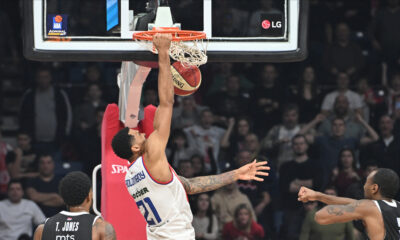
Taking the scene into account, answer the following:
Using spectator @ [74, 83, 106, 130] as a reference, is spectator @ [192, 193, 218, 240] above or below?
below

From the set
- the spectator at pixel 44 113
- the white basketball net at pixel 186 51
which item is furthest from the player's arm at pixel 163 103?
A: the spectator at pixel 44 113

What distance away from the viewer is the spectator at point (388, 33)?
12359 millimetres

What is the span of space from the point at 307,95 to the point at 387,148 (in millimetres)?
1336

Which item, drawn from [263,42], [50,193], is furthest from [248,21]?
[263,42]

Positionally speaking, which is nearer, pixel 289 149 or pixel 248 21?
pixel 289 149

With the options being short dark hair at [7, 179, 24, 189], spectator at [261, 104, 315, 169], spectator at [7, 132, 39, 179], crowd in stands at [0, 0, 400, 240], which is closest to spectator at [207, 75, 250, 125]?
crowd in stands at [0, 0, 400, 240]

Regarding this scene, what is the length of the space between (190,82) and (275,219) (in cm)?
410

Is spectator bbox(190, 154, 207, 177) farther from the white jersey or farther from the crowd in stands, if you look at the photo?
the white jersey

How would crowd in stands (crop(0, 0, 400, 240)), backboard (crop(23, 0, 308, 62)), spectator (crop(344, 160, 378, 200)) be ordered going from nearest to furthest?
backboard (crop(23, 0, 308, 62))
spectator (crop(344, 160, 378, 200))
crowd in stands (crop(0, 0, 400, 240))

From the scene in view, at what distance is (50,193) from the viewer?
10.5 meters

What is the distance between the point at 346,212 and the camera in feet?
20.2

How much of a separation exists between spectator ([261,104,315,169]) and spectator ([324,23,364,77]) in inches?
51.4

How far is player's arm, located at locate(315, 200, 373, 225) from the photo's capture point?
6129mm

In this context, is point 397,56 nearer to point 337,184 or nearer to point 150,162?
point 337,184
